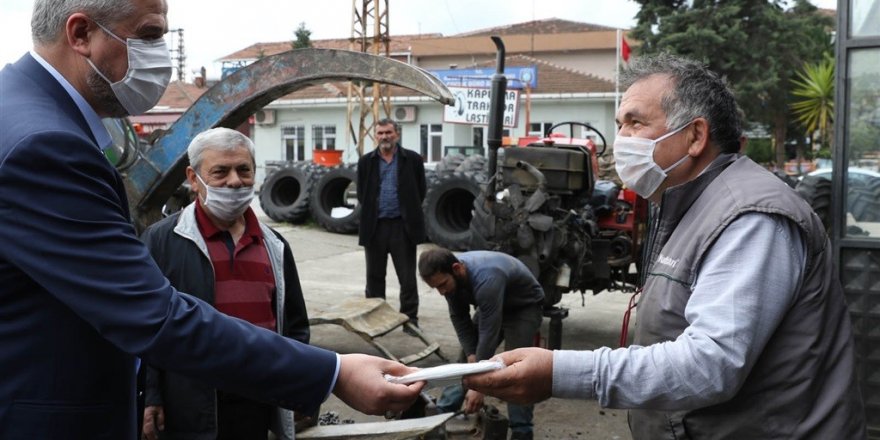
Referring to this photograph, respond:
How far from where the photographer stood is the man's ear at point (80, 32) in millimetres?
1814

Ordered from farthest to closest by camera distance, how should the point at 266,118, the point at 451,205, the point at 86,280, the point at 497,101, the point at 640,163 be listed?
the point at 266,118, the point at 451,205, the point at 497,101, the point at 640,163, the point at 86,280

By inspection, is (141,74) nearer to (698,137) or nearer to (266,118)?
(698,137)

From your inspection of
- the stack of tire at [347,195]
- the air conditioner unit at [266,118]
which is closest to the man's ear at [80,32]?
the stack of tire at [347,195]

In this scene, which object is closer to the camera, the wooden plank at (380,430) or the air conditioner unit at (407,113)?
the wooden plank at (380,430)

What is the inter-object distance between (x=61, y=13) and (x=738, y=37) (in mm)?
27465

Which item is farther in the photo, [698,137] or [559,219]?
[559,219]

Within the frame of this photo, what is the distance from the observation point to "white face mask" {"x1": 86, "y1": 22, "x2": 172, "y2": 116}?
1.93 meters

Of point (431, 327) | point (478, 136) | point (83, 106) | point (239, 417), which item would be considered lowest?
point (431, 327)

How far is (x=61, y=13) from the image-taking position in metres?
1.80

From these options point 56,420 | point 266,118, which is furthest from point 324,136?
point 56,420

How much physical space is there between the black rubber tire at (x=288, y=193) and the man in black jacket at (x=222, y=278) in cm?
1292

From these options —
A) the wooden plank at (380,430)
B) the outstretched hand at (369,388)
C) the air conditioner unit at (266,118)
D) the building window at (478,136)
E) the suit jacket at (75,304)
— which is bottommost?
the wooden plank at (380,430)

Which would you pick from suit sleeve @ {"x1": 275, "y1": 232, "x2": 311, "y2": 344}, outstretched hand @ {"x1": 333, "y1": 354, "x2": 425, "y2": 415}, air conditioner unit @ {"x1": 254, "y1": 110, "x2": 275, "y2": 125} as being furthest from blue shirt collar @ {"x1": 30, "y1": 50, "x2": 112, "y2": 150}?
air conditioner unit @ {"x1": 254, "y1": 110, "x2": 275, "y2": 125}

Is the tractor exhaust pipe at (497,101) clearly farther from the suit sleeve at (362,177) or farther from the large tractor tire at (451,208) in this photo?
the large tractor tire at (451,208)
